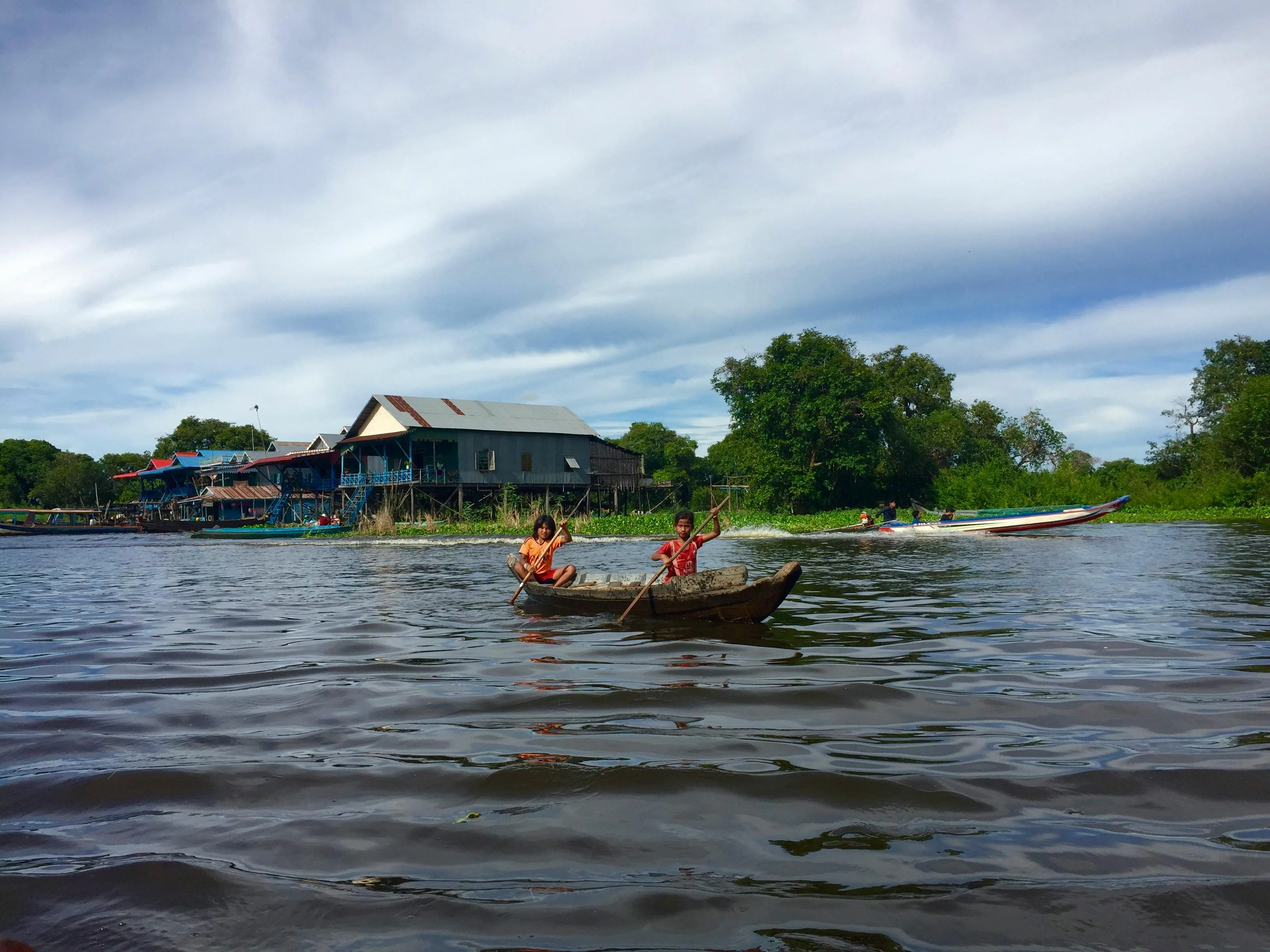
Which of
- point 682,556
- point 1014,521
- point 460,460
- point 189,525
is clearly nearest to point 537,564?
point 682,556

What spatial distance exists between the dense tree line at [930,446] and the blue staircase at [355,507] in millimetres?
16397

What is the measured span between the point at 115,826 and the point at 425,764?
3.80 ft

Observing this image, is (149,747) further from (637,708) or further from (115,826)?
(637,708)

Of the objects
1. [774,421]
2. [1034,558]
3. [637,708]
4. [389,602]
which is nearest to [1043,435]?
[774,421]

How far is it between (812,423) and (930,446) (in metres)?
10.6

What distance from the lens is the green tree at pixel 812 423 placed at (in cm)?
3575

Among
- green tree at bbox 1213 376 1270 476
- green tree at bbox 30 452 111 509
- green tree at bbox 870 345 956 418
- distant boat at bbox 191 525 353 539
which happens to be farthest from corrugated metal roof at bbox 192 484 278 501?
green tree at bbox 1213 376 1270 476

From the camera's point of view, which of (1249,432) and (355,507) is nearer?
(1249,432)

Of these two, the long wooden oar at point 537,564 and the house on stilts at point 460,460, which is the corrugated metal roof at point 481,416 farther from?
the long wooden oar at point 537,564

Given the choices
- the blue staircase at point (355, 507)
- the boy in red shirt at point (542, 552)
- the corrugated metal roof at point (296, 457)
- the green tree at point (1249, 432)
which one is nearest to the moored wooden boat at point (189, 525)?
the corrugated metal roof at point (296, 457)

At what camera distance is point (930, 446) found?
4294 cm

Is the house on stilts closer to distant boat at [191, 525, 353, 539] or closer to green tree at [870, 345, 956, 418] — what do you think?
distant boat at [191, 525, 353, 539]

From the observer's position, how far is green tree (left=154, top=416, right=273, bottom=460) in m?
62.0

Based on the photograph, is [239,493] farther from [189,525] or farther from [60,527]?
[60,527]
